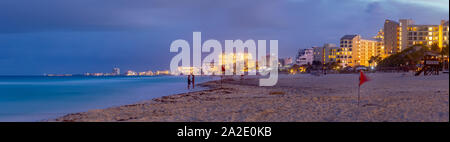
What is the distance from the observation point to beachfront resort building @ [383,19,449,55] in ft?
346

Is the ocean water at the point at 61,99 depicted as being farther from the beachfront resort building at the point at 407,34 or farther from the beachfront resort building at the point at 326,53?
the beachfront resort building at the point at 326,53

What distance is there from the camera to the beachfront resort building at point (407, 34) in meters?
106

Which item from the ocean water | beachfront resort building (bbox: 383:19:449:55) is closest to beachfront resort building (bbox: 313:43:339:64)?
beachfront resort building (bbox: 383:19:449:55)

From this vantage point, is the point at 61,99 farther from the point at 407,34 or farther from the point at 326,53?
the point at 326,53

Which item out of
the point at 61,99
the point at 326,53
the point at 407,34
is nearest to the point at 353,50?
the point at 326,53

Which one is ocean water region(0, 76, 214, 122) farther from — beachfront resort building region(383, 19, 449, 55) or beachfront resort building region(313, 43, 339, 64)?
beachfront resort building region(313, 43, 339, 64)

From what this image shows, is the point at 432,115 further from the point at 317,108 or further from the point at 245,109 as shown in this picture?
the point at 245,109

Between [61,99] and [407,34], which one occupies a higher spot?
[407,34]

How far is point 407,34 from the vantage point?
359ft

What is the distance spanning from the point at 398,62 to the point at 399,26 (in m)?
48.4

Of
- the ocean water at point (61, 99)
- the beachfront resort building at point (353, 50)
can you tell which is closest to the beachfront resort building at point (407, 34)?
the beachfront resort building at point (353, 50)

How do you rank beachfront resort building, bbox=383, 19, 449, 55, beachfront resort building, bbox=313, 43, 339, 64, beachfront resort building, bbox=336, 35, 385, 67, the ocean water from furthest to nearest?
beachfront resort building, bbox=313, 43, 339, 64 → beachfront resort building, bbox=336, 35, 385, 67 → beachfront resort building, bbox=383, 19, 449, 55 → the ocean water

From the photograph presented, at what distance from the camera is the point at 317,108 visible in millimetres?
9789
